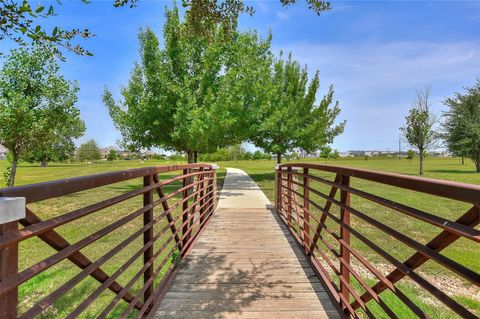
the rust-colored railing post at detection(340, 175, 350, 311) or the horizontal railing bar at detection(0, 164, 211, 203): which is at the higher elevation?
the horizontal railing bar at detection(0, 164, 211, 203)

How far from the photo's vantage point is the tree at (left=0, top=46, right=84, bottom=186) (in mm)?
10414

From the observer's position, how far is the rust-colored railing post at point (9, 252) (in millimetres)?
1152

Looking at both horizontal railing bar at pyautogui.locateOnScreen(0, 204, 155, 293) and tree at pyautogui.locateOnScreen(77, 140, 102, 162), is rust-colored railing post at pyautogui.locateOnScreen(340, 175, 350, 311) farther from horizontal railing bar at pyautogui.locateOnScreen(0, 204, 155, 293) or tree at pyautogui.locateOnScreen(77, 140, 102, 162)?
tree at pyautogui.locateOnScreen(77, 140, 102, 162)

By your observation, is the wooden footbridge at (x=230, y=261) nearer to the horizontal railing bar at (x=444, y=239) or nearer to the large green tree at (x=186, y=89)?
the horizontal railing bar at (x=444, y=239)

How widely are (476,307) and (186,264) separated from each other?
3.70 meters

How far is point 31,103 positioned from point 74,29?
10.3 metres

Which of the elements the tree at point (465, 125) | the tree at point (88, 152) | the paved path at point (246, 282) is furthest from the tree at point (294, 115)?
the tree at point (88, 152)

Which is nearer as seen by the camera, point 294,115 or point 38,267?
point 38,267

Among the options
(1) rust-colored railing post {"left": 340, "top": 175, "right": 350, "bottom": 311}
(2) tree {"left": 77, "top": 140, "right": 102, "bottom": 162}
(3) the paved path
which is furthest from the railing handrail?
(2) tree {"left": 77, "top": 140, "right": 102, "bottom": 162}

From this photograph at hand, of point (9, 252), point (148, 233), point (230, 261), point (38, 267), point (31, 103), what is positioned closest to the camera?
point (9, 252)

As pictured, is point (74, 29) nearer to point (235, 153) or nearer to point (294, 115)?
point (294, 115)

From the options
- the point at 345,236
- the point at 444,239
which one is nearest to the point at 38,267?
the point at 444,239

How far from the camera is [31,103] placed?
11133 mm

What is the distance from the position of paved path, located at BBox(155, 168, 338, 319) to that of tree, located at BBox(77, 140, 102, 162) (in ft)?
244
